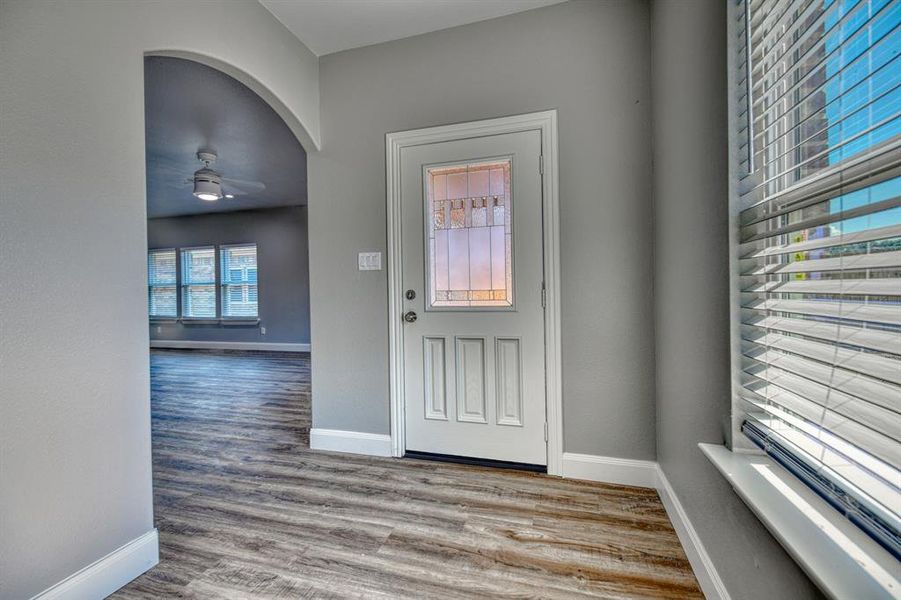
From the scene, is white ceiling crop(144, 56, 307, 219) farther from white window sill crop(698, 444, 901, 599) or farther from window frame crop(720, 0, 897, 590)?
white window sill crop(698, 444, 901, 599)

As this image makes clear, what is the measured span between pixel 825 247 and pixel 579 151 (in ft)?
5.11

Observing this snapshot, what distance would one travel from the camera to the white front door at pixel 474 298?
2.33 metres

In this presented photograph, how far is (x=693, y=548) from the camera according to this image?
1505 millimetres

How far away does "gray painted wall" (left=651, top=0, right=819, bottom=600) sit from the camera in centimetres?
112

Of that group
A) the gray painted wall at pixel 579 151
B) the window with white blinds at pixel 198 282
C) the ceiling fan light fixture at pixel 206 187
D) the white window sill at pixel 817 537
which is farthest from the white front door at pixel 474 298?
the window with white blinds at pixel 198 282

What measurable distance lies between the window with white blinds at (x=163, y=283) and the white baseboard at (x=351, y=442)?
678cm

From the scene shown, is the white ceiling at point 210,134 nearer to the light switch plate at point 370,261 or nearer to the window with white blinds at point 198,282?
the window with white blinds at point 198,282

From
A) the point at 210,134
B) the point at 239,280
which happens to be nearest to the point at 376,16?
the point at 210,134

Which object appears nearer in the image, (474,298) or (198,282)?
(474,298)

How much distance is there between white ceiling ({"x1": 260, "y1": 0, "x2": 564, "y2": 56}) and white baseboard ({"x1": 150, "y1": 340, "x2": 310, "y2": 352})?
5.44m

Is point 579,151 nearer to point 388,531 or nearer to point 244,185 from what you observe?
point 388,531

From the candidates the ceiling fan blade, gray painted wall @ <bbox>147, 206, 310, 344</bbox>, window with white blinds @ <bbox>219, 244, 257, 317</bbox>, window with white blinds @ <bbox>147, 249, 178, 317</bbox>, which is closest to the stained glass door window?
the ceiling fan blade

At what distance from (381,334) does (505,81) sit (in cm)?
174

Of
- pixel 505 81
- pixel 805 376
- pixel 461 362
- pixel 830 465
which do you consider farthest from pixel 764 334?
pixel 505 81
